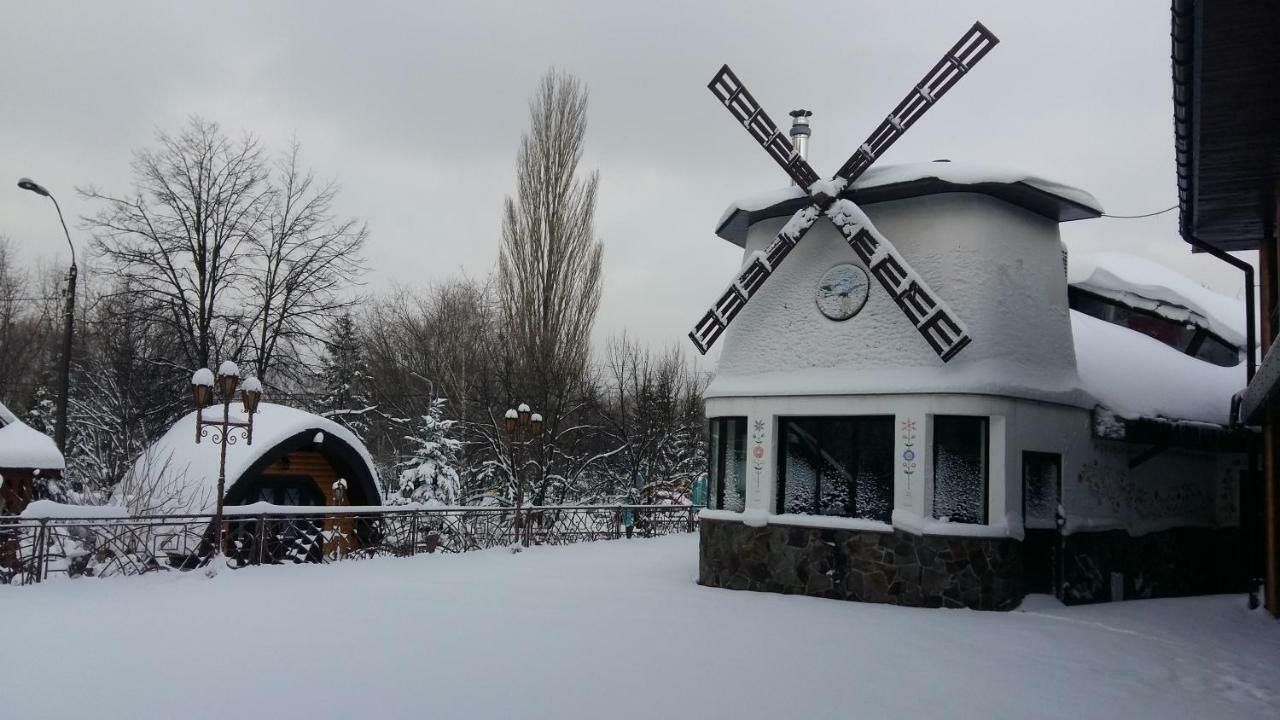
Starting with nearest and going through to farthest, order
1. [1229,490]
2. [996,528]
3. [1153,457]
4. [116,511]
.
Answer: [996,528] → [116,511] → [1153,457] → [1229,490]

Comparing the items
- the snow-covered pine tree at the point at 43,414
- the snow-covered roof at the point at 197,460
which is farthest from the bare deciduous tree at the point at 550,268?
the snow-covered pine tree at the point at 43,414

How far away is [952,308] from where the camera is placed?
41.0 feet

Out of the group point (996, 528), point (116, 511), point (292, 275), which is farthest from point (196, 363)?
point (996, 528)

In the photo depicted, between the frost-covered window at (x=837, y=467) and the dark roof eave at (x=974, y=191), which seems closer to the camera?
the dark roof eave at (x=974, y=191)

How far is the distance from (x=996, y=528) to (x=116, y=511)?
1194 cm

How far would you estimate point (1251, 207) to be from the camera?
37.6ft

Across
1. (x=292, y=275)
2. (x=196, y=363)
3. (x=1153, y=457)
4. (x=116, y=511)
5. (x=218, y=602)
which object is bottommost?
(x=218, y=602)

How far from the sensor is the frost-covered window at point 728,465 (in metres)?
14.0

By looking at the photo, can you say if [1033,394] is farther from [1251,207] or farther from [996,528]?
[1251,207]

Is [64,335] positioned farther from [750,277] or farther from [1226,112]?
[1226,112]

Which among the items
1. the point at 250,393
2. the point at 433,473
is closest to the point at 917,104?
the point at 250,393

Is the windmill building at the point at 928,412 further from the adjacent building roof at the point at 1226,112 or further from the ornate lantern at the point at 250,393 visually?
the ornate lantern at the point at 250,393

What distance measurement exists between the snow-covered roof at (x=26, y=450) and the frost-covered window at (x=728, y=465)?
1042cm

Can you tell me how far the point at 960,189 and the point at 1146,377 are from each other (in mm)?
5520
